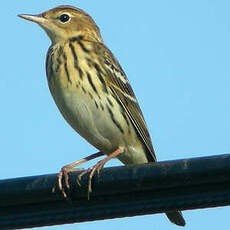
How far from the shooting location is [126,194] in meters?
5.23

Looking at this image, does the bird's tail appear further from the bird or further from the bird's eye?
the bird's eye

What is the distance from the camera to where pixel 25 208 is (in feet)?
17.8

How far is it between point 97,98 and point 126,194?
4.15 metres

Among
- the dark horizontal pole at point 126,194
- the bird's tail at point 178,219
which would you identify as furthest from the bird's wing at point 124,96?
the dark horizontal pole at point 126,194

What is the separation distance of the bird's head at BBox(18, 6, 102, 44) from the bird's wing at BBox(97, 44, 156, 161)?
29.7 inches

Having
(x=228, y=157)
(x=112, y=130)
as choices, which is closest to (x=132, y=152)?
(x=112, y=130)

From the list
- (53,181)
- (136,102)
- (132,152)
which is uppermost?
(136,102)

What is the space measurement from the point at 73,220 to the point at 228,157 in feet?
4.64

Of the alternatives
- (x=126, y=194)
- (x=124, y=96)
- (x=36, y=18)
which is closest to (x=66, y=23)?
(x=36, y=18)

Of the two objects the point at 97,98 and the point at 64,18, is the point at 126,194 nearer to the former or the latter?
the point at 97,98

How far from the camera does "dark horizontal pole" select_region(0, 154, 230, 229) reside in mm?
4938

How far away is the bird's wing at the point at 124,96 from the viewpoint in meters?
9.67

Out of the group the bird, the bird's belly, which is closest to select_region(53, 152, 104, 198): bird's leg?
the bird

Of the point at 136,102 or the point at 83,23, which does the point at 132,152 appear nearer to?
the point at 136,102
